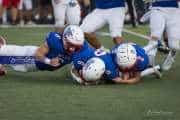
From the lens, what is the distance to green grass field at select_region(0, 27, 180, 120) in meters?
5.61

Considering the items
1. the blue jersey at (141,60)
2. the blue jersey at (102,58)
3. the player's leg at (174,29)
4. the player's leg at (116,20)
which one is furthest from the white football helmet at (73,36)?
the player's leg at (116,20)

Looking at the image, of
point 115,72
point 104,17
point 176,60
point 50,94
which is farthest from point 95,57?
point 176,60

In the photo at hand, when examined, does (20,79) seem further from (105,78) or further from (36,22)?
(36,22)

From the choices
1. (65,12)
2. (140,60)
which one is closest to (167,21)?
(140,60)

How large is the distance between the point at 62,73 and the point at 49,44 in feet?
2.99

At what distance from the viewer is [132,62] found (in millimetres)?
7125

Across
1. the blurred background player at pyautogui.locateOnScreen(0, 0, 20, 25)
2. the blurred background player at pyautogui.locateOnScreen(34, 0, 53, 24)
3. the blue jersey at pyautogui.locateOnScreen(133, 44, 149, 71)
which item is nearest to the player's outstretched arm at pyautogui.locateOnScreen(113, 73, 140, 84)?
the blue jersey at pyautogui.locateOnScreen(133, 44, 149, 71)

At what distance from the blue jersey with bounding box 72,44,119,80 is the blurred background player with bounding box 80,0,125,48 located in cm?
125

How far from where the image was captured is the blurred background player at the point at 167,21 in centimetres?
787

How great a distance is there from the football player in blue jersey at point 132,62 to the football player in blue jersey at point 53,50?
43 cm

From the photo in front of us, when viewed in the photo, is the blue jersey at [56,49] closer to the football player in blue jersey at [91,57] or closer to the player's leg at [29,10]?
the football player in blue jersey at [91,57]

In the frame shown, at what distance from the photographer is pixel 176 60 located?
30.0ft

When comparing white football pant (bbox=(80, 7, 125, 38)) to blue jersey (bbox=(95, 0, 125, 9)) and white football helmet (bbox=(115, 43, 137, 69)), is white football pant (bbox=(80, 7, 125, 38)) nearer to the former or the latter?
blue jersey (bbox=(95, 0, 125, 9))

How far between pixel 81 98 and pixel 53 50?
1.10 m
